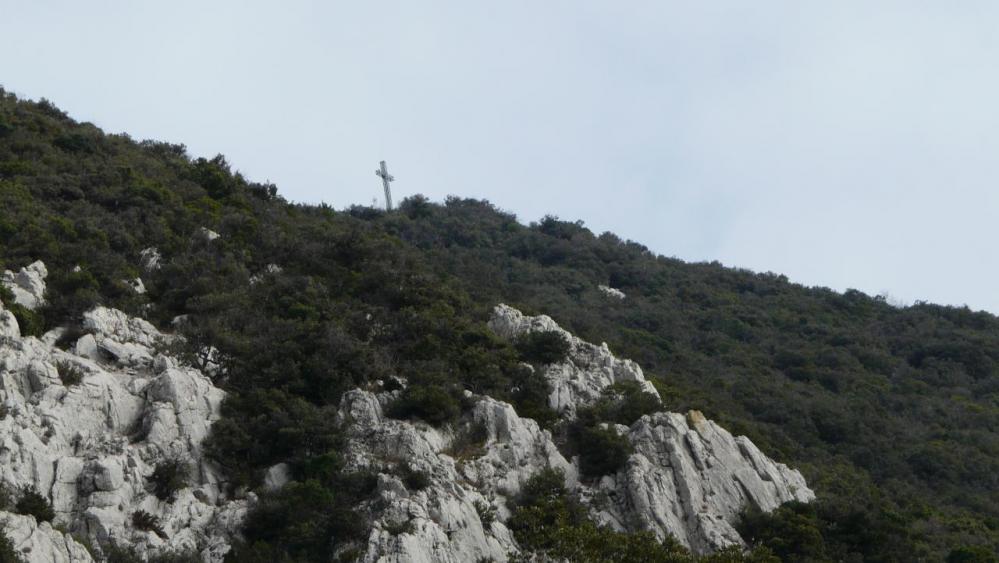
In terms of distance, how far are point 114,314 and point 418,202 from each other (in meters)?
52.6

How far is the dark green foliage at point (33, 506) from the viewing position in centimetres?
2123

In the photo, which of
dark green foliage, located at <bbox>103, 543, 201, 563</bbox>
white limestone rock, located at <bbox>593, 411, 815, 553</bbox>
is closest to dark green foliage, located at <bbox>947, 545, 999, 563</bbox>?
white limestone rock, located at <bbox>593, 411, 815, 553</bbox>

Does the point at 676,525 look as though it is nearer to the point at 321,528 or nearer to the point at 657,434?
the point at 657,434

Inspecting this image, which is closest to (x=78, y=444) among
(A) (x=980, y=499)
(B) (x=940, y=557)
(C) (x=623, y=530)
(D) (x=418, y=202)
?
(C) (x=623, y=530)

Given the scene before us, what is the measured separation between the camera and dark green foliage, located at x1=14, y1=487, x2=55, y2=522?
21234 millimetres

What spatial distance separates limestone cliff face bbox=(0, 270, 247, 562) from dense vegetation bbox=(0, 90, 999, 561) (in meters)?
0.88

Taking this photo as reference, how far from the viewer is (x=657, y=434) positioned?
30.8 metres

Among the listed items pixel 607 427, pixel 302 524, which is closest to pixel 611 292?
pixel 607 427

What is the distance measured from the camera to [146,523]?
2344cm

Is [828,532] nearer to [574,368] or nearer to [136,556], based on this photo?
[574,368]

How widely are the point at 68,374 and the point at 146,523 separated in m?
4.16

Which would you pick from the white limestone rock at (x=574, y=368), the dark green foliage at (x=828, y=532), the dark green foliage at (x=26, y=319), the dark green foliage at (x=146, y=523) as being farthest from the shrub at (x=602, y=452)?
the dark green foliage at (x=26, y=319)

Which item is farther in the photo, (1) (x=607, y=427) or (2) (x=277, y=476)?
(1) (x=607, y=427)

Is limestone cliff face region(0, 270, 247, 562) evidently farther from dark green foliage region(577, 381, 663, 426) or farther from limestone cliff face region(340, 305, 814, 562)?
dark green foliage region(577, 381, 663, 426)
